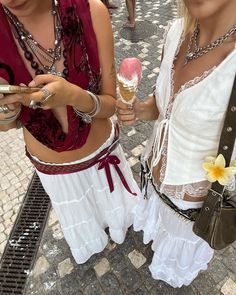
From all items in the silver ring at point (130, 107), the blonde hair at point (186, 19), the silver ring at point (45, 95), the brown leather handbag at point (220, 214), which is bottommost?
the brown leather handbag at point (220, 214)

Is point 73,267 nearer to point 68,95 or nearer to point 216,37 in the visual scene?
point 68,95

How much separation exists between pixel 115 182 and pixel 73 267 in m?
0.88

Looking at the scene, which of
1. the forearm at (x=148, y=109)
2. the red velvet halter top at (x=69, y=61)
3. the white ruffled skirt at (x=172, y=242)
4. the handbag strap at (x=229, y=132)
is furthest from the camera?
the white ruffled skirt at (x=172, y=242)

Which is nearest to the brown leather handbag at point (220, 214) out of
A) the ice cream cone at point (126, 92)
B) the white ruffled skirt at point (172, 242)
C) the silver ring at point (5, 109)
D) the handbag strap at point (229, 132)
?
the handbag strap at point (229, 132)

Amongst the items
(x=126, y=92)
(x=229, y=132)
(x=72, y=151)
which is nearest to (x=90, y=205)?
(x=72, y=151)

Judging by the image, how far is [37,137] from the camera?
1.56 meters

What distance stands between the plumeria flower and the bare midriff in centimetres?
68

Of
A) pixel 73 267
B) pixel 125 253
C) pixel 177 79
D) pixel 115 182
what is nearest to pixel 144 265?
pixel 125 253

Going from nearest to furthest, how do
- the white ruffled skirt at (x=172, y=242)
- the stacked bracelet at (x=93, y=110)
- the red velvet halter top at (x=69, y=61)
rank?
the red velvet halter top at (x=69, y=61) < the stacked bracelet at (x=93, y=110) < the white ruffled skirt at (x=172, y=242)

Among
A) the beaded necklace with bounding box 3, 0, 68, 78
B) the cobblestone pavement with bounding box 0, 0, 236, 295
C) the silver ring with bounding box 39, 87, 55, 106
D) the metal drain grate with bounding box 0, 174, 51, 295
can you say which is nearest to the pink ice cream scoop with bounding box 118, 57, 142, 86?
the beaded necklace with bounding box 3, 0, 68, 78

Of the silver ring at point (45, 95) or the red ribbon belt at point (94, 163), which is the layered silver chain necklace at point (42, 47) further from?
the red ribbon belt at point (94, 163)

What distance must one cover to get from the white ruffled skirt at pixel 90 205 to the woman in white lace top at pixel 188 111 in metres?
0.33

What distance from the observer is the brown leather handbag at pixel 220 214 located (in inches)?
47.5

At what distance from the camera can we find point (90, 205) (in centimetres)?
217
